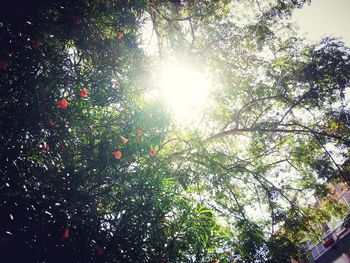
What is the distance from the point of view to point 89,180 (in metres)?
5.09

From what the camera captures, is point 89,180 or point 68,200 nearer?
point 68,200

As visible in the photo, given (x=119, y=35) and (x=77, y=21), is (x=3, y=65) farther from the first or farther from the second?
(x=119, y=35)

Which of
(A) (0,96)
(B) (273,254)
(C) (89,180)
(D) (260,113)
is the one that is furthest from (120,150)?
(D) (260,113)

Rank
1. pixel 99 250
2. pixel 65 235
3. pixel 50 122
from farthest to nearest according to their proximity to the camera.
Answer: pixel 50 122, pixel 99 250, pixel 65 235

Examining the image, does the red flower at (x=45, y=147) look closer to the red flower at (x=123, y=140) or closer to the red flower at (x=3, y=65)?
the red flower at (x=123, y=140)

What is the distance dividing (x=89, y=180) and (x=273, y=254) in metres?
7.37

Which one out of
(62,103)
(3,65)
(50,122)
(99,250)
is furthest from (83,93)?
(99,250)

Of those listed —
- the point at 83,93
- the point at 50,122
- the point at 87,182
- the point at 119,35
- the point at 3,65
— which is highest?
the point at 119,35

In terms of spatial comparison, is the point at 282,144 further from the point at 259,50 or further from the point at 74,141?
the point at 74,141

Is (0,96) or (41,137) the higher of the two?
(0,96)

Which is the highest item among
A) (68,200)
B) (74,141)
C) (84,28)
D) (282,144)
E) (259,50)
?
(259,50)

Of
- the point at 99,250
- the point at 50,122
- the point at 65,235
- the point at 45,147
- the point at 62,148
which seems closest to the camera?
the point at 65,235

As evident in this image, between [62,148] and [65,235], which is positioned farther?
[62,148]

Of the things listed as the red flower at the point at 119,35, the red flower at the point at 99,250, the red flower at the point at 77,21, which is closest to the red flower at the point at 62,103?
the red flower at the point at 77,21
